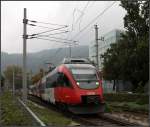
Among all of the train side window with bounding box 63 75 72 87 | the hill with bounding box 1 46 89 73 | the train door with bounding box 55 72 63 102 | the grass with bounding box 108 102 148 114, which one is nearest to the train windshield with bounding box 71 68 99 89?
the train side window with bounding box 63 75 72 87

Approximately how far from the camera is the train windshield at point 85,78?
24.4m

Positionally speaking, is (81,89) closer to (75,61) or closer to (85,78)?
(85,78)

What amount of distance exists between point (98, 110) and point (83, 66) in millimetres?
2925

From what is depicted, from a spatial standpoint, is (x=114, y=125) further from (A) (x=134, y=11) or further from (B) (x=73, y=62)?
(A) (x=134, y=11)

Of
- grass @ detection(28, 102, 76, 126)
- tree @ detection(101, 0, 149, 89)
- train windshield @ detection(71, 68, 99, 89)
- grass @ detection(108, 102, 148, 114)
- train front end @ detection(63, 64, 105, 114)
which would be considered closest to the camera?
grass @ detection(28, 102, 76, 126)

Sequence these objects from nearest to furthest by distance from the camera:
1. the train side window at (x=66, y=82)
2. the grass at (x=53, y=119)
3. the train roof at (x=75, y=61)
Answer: the grass at (x=53, y=119), the train side window at (x=66, y=82), the train roof at (x=75, y=61)

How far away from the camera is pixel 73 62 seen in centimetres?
2716

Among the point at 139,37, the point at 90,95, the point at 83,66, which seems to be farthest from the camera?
the point at 139,37

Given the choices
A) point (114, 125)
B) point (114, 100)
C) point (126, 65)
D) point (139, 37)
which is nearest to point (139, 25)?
point (139, 37)

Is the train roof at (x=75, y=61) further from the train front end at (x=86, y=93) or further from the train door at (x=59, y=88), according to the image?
the train front end at (x=86, y=93)

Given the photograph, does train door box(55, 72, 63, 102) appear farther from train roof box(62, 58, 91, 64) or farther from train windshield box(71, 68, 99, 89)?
train windshield box(71, 68, 99, 89)

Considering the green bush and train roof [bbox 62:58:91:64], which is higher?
train roof [bbox 62:58:91:64]

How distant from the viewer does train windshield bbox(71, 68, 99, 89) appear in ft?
80.0

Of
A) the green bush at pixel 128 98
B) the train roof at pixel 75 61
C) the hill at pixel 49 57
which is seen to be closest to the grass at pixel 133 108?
the green bush at pixel 128 98
